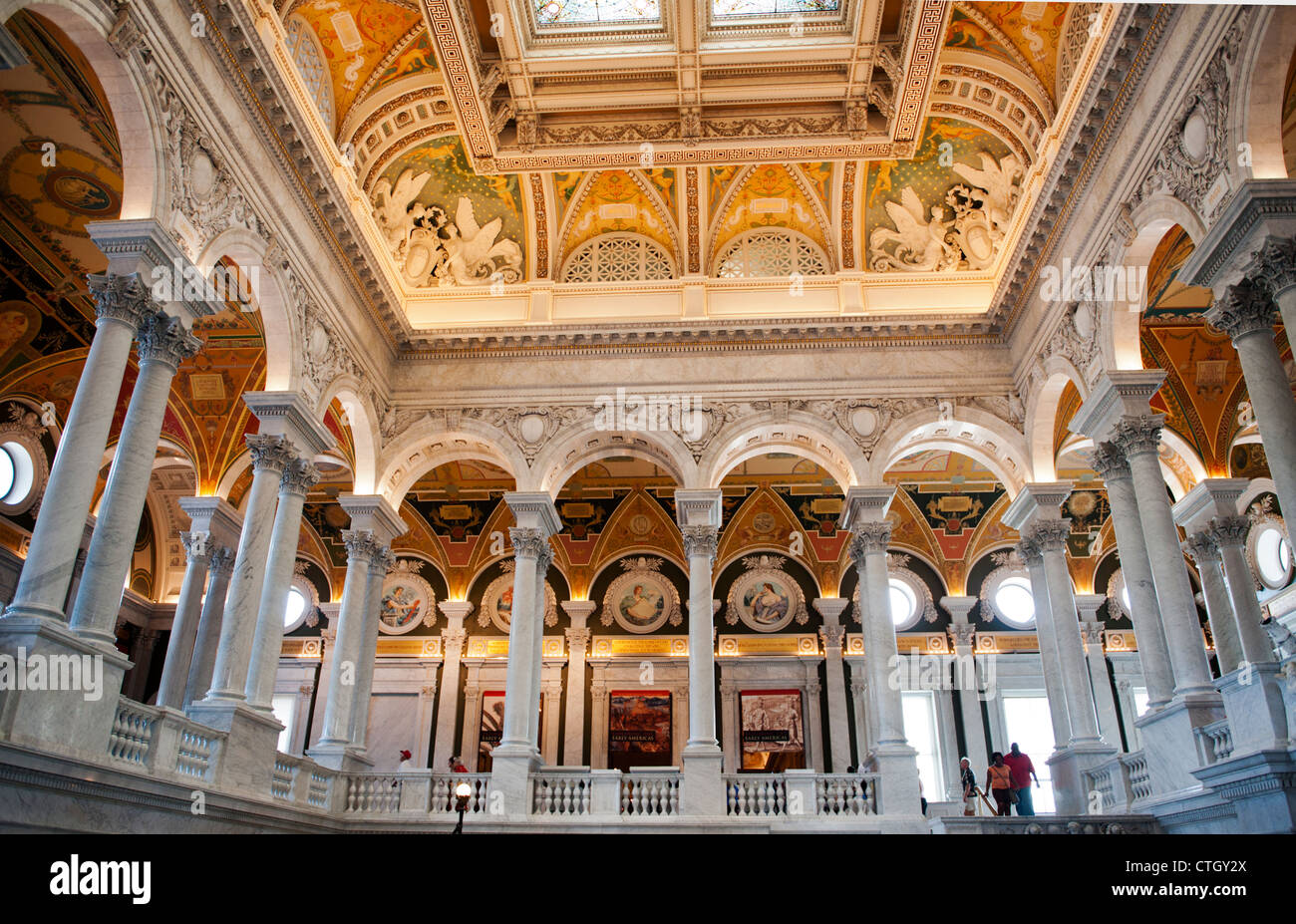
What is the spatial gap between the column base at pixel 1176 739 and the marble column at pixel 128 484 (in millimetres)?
11637

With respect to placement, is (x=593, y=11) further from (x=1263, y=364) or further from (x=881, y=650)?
(x=881, y=650)

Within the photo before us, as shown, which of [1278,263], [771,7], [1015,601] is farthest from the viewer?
[1015,601]

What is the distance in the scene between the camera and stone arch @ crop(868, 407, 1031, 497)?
53.8 ft

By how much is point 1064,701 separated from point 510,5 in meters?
13.9

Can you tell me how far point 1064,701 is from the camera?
15.0 meters

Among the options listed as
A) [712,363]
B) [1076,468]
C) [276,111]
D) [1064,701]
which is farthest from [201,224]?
[1076,468]

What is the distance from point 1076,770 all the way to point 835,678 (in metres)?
7.10

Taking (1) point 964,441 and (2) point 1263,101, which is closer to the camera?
(2) point 1263,101

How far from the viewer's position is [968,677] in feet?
69.6

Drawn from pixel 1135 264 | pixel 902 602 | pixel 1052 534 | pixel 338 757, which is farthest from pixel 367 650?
pixel 1135 264

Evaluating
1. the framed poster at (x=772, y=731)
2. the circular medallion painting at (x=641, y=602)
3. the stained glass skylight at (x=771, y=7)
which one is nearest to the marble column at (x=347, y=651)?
the circular medallion painting at (x=641, y=602)
